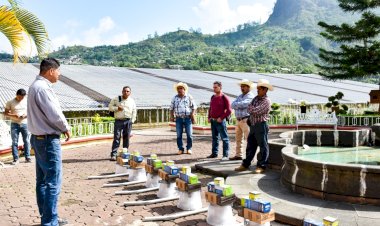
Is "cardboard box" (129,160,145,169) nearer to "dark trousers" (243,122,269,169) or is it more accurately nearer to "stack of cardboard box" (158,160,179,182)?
"stack of cardboard box" (158,160,179,182)

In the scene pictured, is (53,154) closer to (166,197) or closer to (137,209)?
(137,209)

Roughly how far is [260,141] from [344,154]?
2.47 meters

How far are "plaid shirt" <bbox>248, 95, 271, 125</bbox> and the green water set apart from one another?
4.29 ft

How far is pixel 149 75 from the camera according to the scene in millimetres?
28984

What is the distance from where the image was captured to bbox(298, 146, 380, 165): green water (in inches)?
270

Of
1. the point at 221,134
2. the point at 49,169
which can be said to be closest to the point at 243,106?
the point at 221,134

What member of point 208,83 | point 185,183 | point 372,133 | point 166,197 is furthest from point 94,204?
point 208,83

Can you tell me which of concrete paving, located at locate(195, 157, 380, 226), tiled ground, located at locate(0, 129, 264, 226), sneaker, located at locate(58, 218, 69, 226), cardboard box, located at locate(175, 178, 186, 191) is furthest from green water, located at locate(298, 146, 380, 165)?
sneaker, located at locate(58, 218, 69, 226)

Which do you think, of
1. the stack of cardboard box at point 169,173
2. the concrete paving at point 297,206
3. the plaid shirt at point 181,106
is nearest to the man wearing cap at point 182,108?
the plaid shirt at point 181,106

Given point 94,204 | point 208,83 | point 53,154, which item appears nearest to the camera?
point 53,154

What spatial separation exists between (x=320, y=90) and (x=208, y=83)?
381 inches

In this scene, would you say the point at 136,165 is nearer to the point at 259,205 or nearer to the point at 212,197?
the point at 212,197

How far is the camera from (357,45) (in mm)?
16344

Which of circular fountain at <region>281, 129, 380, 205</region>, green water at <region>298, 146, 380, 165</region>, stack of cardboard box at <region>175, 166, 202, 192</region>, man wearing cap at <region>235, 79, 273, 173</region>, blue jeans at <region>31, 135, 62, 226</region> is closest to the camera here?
blue jeans at <region>31, 135, 62, 226</region>
